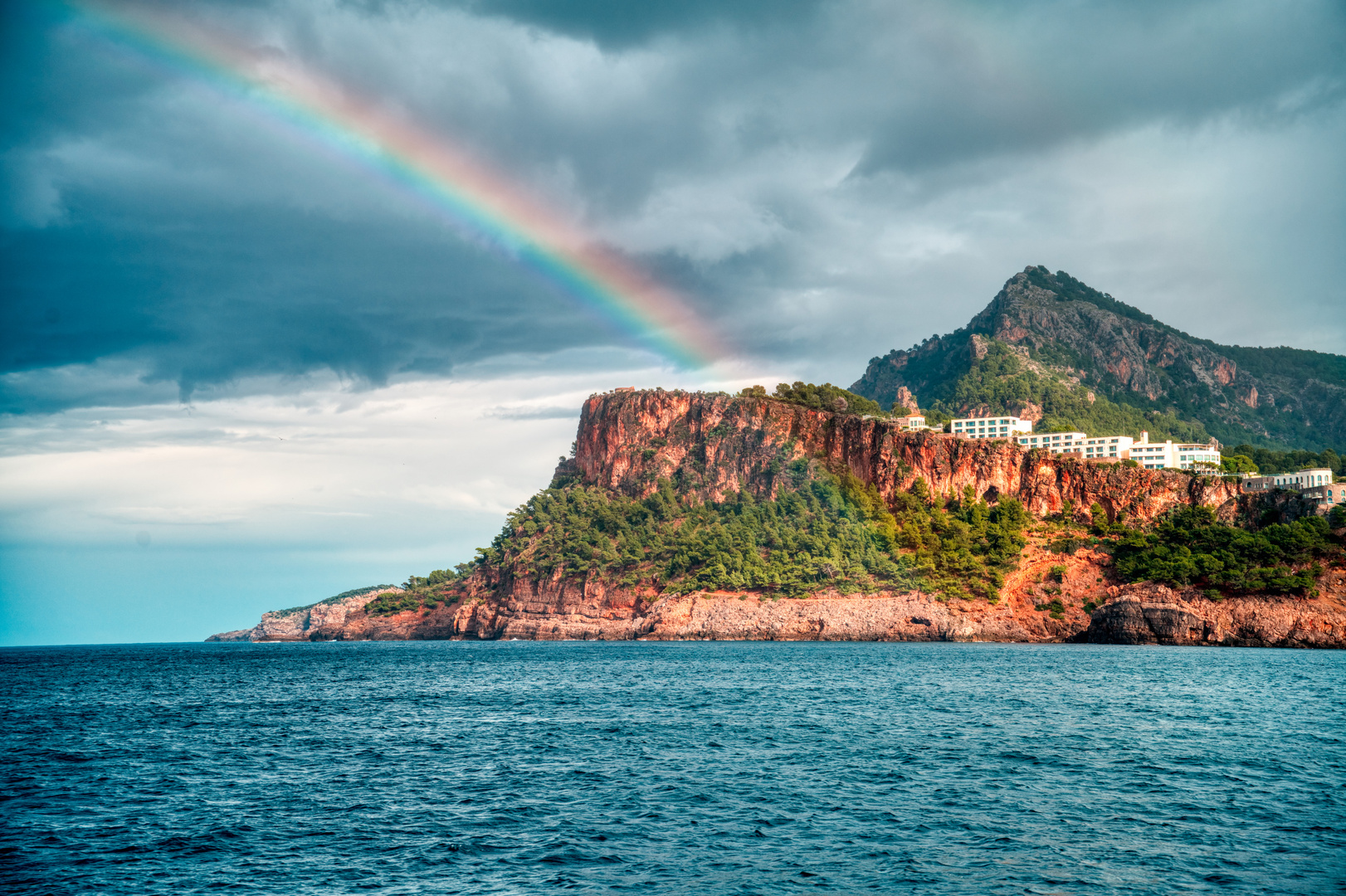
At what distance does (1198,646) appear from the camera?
115 meters

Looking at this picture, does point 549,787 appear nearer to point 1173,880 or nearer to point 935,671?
point 1173,880

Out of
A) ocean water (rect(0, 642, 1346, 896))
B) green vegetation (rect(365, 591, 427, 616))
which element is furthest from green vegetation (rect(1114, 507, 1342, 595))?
green vegetation (rect(365, 591, 427, 616))

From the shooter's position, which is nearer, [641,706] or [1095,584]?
[641,706]

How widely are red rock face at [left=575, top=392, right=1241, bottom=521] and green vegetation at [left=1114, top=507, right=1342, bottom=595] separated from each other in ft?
41.5

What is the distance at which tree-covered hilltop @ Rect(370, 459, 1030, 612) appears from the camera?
481 ft

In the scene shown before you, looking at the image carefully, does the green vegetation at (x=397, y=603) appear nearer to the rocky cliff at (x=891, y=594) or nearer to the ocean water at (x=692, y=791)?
the rocky cliff at (x=891, y=594)

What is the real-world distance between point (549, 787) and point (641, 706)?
22.1 metres

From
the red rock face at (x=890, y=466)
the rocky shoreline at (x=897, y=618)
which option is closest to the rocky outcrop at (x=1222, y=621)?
the rocky shoreline at (x=897, y=618)

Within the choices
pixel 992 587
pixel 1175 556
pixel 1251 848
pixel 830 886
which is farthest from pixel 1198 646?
pixel 830 886

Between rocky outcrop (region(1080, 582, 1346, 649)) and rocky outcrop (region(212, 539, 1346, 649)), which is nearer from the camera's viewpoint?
rocky outcrop (region(1080, 582, 1346, 649))

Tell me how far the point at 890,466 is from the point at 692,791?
147 metres

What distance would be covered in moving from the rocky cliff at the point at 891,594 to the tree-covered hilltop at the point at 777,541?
2.39 metres

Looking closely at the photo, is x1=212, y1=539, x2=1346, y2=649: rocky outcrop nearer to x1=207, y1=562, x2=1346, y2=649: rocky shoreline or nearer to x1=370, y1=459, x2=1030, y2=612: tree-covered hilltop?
x1=207, y1=562, x2=1346, y2=649: rocky shoreline

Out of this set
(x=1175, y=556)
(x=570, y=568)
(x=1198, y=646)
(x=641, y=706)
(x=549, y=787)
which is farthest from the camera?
(x=570, y=568)
